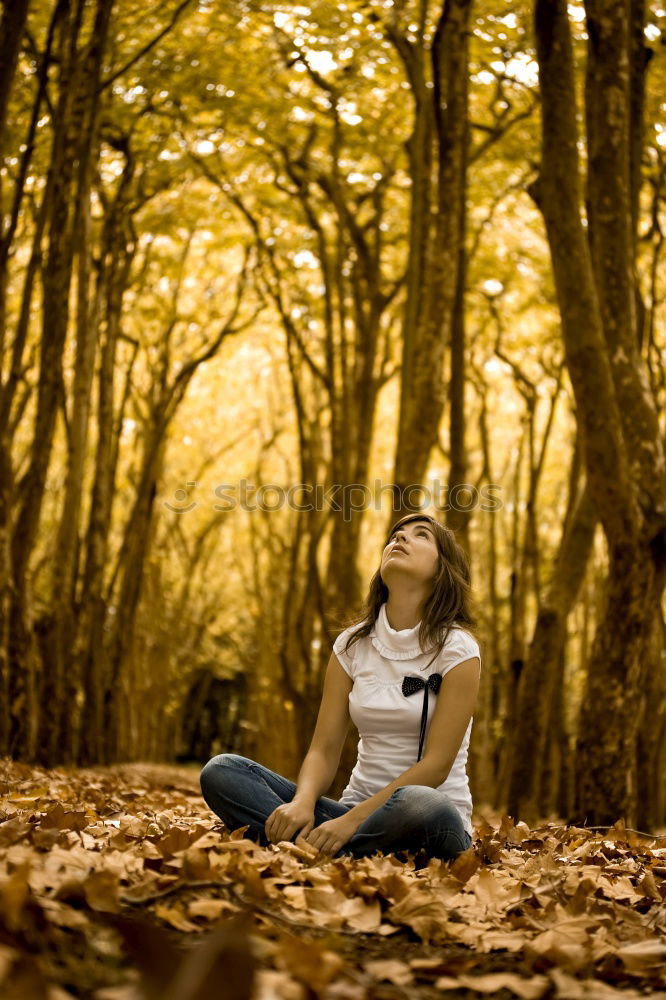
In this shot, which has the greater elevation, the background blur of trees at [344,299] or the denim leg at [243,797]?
the background blur of trees at [344,299]

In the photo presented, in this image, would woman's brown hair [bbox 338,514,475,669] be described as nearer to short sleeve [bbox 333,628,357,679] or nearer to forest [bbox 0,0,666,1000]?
short sleeve [bbox 333,628,357,679]

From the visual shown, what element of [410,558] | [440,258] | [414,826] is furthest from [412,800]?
[440,258]

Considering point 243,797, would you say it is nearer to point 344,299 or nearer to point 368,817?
point 368,817

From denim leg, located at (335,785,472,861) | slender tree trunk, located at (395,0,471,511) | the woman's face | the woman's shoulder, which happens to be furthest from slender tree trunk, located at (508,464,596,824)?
denim leg, located at (335,785,472,861)

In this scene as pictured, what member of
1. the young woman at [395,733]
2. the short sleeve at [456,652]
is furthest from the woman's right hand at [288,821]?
the short sleeve at [456,652]

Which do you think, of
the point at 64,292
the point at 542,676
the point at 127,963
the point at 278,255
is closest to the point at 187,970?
the point at 127,963

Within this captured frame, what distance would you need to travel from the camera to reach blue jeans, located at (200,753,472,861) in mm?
3635

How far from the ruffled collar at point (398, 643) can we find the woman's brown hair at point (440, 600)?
4cm

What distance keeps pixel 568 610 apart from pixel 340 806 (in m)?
4.73

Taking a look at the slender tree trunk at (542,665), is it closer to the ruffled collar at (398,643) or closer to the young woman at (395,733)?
the young woman at (395,733)

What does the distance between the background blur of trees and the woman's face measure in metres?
2.00

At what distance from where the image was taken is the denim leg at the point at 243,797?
13.0ft

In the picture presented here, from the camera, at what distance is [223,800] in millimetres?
3980

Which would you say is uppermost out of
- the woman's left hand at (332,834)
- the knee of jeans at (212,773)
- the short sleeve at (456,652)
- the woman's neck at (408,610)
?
the woman's neck at (408,610)
